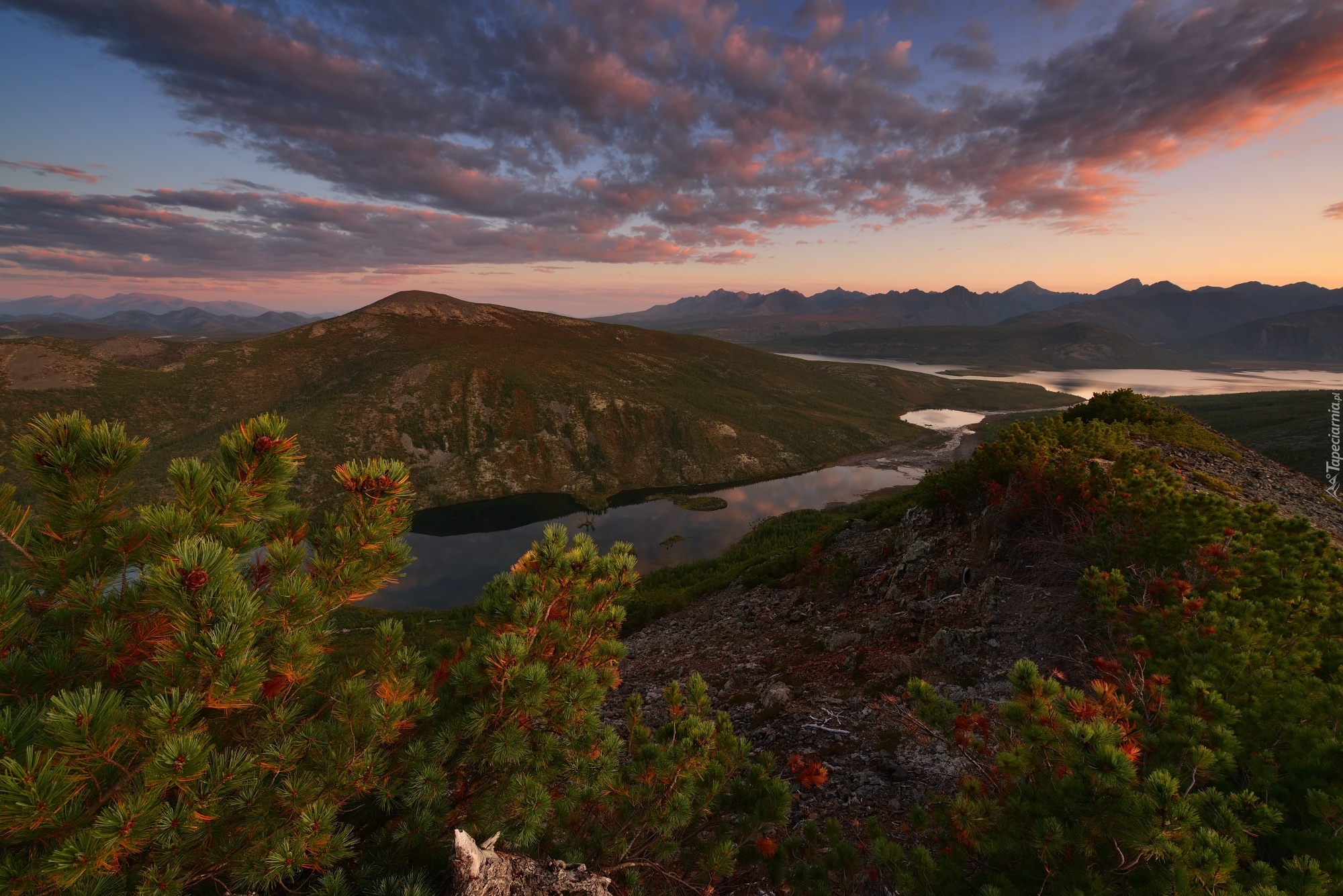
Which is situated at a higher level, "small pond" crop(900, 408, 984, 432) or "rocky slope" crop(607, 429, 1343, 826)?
"rocky slope" crop(607, 429, 1343, 826)

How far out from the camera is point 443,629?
45.1 m

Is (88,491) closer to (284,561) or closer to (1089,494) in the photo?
(284,561)

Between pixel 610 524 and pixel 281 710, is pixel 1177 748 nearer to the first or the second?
pixel 281 710

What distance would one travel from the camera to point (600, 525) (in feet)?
266

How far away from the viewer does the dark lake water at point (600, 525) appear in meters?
62.9

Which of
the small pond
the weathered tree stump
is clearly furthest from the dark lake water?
the small pond

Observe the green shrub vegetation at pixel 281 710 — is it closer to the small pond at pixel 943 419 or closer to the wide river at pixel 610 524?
the wide river at pixel 610 524

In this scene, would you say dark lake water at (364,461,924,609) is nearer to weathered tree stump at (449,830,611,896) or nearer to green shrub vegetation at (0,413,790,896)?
green shrub vegetation at (0,413,790,896)

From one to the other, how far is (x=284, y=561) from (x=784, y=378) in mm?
187394

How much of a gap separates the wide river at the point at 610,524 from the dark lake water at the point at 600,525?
147mm

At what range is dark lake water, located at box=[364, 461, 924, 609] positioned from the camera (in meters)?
62.9

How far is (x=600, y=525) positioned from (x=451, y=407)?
55918 millimetres

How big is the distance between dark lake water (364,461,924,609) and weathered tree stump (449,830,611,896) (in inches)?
1961

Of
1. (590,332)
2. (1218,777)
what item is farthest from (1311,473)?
(590,332)
